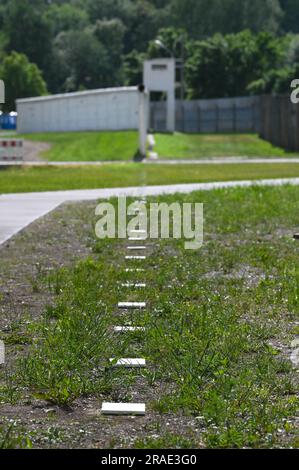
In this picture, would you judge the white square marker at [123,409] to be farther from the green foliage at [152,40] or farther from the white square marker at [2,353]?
the green foliage at [152,40]

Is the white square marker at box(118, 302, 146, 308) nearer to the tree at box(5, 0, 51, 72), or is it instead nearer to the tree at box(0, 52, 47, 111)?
the tree at box(0, 52, 47, 111)

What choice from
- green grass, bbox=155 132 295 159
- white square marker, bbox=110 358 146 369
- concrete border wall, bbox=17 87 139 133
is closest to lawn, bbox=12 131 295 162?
green grass, bbox=155 132 295 159

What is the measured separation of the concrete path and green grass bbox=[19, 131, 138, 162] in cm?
1877

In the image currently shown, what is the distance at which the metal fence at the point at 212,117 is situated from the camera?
2623 inches

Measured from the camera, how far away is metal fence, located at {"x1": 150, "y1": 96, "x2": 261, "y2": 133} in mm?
66625

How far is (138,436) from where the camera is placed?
503 centimetres

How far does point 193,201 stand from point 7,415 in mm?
12912

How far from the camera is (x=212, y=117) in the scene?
221 feet

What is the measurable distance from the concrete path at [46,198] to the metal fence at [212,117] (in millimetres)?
42426

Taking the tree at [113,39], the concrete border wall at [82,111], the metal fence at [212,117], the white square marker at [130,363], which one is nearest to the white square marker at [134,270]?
the white square marker at [130,363]

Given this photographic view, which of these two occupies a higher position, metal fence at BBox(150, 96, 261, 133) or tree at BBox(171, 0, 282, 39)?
tree at BBox(171, 0, 282, 39)
